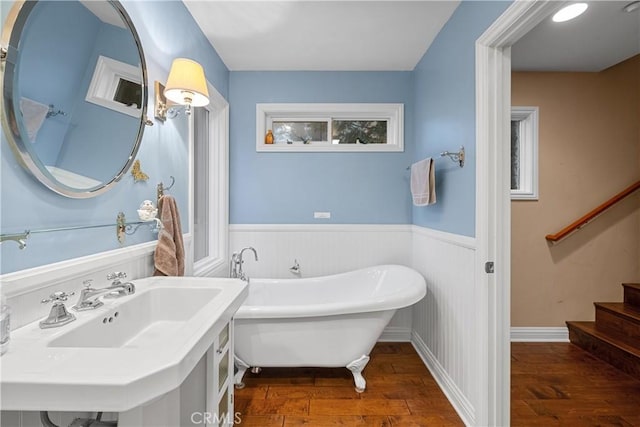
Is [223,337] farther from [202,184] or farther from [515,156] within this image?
[515,156]

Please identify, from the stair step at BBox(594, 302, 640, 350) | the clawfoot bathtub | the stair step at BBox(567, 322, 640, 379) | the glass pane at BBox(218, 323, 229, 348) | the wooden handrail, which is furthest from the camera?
the wooden handrail

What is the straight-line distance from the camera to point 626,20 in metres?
1.88

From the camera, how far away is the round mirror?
0.86m

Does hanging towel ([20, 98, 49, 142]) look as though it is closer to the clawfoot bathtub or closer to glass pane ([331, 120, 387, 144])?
the clawfoot bathtub

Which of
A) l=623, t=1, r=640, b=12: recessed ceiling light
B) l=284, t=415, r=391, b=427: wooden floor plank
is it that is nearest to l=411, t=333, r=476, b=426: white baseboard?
l=284, t=415, r=391, b=427: wooden floor plank

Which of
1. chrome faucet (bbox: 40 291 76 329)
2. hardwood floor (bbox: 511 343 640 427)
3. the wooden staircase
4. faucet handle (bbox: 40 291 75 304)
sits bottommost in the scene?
hardwood floor (bbox: 511 343 640 427)

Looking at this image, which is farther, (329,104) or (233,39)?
(329,104)

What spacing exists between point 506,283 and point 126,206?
188 cm

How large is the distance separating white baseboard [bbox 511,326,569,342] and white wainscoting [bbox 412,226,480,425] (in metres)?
0.97

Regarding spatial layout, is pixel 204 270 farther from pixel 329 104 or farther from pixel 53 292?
pixel 329 104

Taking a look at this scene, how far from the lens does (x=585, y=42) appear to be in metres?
2.13

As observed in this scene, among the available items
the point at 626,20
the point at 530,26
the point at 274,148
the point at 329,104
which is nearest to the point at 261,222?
the point at 274,148

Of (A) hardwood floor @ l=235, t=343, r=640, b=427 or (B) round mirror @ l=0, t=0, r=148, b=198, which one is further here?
(A) hardwood floor @ l=235, t=343, r=640, b=427

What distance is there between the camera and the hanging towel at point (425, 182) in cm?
208
